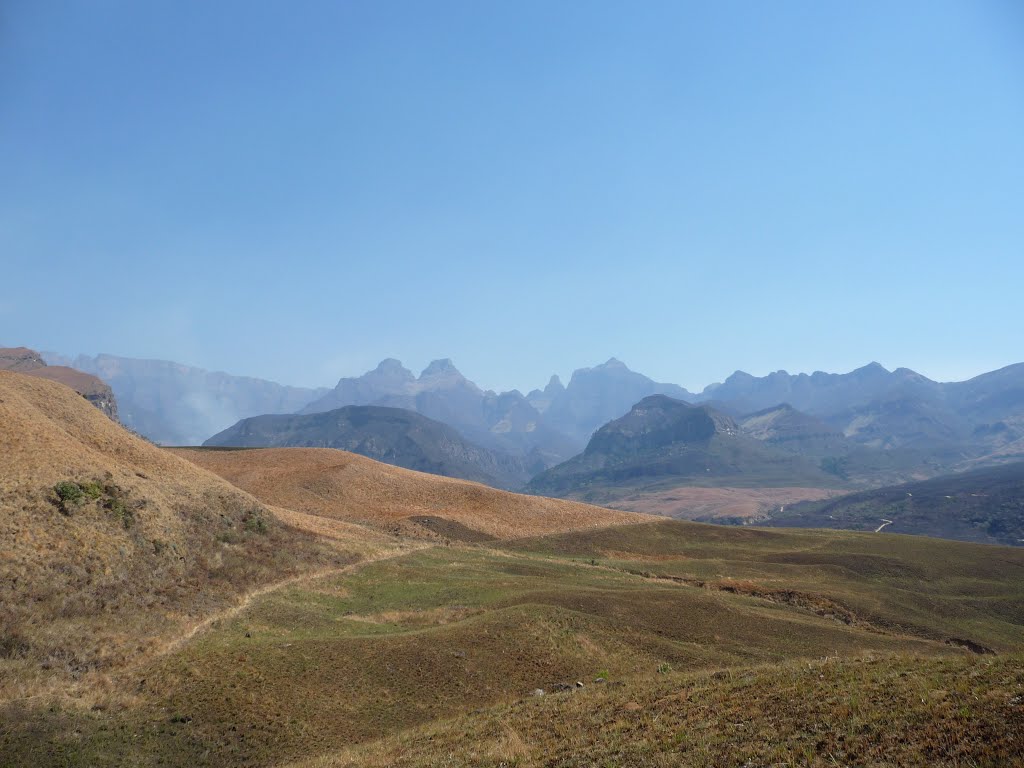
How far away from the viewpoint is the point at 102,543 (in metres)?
37.6

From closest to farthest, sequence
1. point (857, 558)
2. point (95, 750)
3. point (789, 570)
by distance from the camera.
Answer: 1. point (95, 750)
2. point (789, 570)
3. point (857, 558)

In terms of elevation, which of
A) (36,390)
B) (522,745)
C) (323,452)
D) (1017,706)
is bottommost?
(522,745)

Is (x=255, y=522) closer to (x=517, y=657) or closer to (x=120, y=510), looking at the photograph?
(x=120, y=510)

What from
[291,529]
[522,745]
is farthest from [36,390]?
[522,745]

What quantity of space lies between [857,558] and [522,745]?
68138 millimetres

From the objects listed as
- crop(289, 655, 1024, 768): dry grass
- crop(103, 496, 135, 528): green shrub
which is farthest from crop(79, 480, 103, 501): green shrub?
crop(289, 655, 1024, 768): dry grass

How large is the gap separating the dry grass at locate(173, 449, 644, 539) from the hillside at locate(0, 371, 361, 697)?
2320cm

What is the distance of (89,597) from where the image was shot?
107 ft

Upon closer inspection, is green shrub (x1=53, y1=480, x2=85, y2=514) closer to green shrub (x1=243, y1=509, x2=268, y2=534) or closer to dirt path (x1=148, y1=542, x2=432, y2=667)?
dirt path (x1=148, y1=542, x2=432, y2=667)

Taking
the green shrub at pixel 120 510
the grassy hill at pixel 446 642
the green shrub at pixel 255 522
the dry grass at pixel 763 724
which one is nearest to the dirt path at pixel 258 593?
the grassy hill at pixel 446 642

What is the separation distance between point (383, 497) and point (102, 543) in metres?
55.1

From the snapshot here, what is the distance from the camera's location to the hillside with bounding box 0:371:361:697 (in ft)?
95.4

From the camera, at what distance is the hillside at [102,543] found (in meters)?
29.1

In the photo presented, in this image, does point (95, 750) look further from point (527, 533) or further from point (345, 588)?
point (527, 533)
